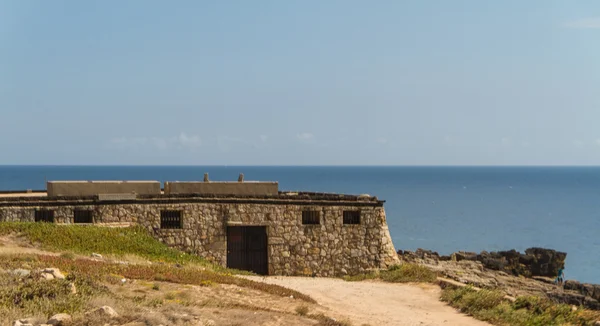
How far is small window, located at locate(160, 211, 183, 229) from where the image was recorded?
116 feet

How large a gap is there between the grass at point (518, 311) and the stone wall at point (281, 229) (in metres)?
A: 10.3

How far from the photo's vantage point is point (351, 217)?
124 ft

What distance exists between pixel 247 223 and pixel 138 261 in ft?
27.4

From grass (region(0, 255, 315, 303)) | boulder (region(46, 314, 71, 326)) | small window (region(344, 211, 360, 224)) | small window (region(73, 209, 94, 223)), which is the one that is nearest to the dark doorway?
small window (region(344, 211, 360, 224))

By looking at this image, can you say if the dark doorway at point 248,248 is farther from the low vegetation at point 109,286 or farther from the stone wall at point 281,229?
the low vegetation at point 109,286

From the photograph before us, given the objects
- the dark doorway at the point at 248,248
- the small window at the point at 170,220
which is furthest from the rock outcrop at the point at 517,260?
the small window at the point at 170,220

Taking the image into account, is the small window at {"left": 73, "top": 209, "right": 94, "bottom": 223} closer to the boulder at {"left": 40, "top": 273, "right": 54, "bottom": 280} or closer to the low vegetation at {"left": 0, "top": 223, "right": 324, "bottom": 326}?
the low vegetation at {"left": 0, "top": 223, "right": 324, "bottom": 326}

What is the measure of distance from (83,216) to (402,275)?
51.7 ft

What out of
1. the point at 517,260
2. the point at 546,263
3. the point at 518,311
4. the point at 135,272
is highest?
the point at 135,272

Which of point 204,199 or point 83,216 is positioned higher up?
point 204,199

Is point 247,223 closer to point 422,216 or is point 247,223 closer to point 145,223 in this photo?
point 145,223

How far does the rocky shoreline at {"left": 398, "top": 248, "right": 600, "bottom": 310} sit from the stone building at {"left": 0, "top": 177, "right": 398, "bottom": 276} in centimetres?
495

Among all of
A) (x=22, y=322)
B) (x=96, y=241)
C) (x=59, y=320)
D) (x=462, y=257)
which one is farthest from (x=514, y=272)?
(x=22, y=322)

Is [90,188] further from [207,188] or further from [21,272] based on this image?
[21,272]
